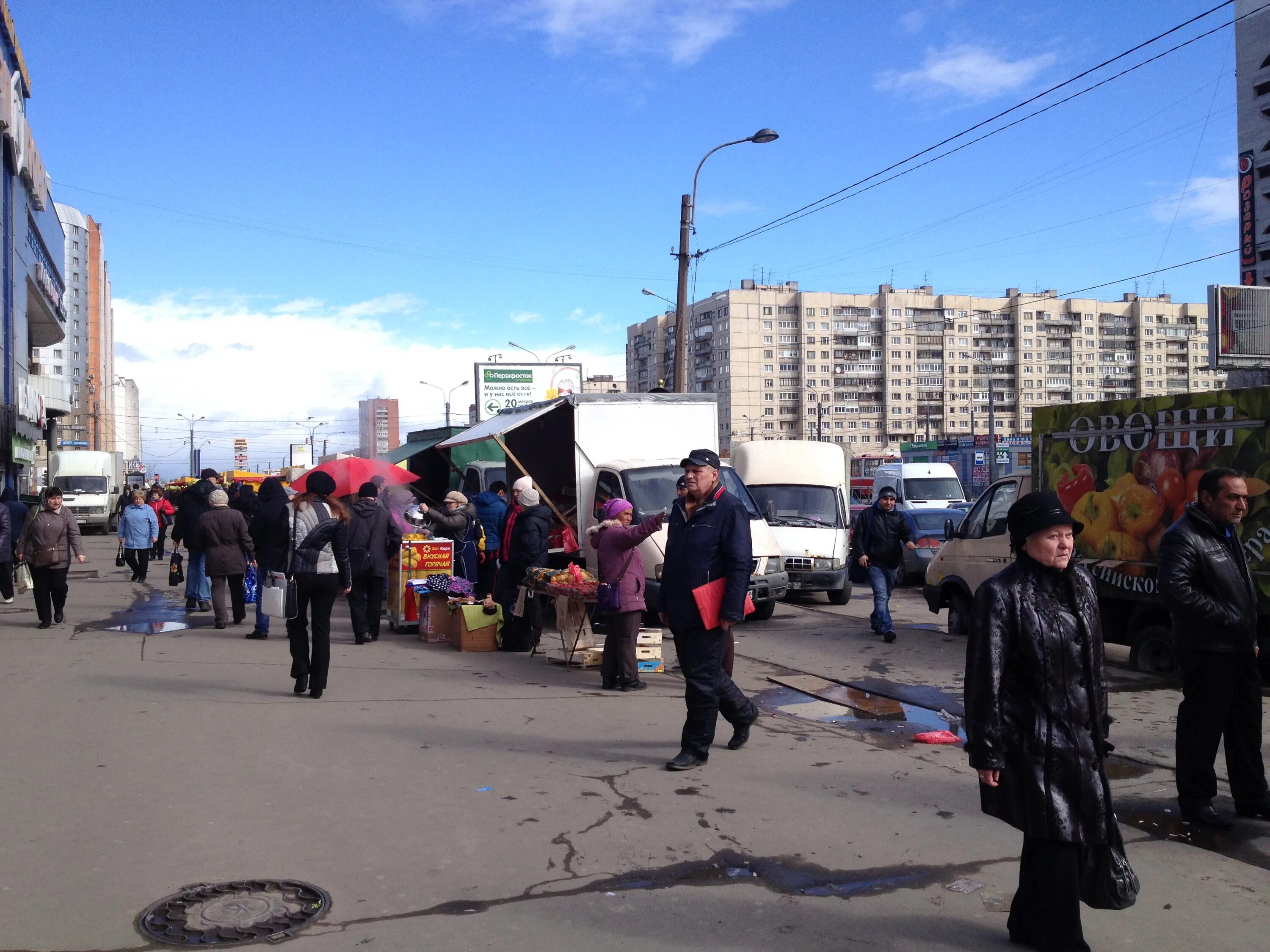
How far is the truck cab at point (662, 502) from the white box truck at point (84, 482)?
32.7 meters

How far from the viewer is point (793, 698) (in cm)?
895

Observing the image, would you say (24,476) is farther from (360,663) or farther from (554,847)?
(554,847)

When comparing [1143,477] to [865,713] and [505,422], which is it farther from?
[505,422]

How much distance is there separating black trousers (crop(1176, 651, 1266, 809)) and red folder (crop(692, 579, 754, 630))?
2.41 m

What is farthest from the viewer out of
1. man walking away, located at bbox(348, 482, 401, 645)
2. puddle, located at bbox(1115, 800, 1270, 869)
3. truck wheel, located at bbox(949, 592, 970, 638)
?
truck wheel, located at bbox(949, 592, 970, 638)

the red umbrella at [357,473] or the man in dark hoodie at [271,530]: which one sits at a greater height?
the red umbrella at [357,473]

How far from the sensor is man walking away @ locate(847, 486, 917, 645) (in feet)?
40.9

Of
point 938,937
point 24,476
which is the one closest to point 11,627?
point 938,937

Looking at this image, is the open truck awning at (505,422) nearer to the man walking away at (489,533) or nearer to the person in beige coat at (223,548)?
the man walking away at (489,533)

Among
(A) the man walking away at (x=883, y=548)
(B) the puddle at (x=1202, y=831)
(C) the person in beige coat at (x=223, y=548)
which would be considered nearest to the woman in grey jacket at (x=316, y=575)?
(C) the person in beige coat at (x=223, y=548)

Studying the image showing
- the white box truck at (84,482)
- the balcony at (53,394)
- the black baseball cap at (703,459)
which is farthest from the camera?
the balcony at (53,394)

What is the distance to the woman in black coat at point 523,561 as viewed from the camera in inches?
436

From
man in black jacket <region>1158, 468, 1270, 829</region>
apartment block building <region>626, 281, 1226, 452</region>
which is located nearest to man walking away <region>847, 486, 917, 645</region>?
man in black jacket <region>1158, 468, 1270, 829</region>

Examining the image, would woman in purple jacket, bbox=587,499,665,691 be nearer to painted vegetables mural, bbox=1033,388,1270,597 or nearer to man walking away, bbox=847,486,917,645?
man walking away, bbox=847,486,917,645
